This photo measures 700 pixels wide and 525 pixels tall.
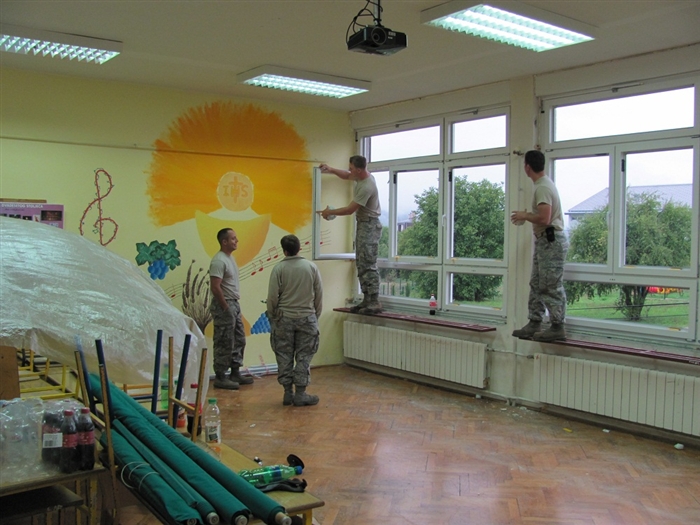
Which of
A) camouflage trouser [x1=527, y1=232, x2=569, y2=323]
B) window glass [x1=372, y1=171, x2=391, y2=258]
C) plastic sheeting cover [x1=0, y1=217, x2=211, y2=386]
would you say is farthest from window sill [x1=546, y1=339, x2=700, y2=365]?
plastic sheeting cover [x1=0, y1=217, x2=211, y2=386]

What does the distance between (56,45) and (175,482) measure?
4.06 m

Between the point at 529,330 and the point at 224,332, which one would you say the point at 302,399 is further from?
the point at 529,330

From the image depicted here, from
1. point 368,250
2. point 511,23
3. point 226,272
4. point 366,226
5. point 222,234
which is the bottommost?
point 226,272

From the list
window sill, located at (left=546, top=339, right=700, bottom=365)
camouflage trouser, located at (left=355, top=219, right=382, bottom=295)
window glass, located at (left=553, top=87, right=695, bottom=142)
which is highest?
window glass, located at (left=553, top=87, right=695, bottom=142)

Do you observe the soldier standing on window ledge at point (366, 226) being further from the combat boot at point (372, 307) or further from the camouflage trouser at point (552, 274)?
the camouflage trouser at point (552, 274)

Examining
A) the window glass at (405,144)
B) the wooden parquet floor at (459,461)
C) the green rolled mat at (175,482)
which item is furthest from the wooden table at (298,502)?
the window glass at (405,144)

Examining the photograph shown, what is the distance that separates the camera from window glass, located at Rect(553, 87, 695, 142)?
487cm

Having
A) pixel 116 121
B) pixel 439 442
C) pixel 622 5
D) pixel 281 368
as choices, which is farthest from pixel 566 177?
pixel 116 121

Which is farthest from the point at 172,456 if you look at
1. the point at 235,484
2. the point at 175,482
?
the point at 235,484

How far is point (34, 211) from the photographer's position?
5797mm

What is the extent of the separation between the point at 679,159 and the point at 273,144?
163 inches

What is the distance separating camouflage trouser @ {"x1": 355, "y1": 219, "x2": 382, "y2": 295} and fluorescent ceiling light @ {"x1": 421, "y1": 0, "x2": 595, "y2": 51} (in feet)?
8.76

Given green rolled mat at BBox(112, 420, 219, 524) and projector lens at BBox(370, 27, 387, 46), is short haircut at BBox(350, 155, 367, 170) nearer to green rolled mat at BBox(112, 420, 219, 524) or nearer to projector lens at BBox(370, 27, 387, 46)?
projector lens at BBox(370, 27, 387, 46)

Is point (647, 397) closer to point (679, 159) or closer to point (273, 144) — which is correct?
point (679, 159)
